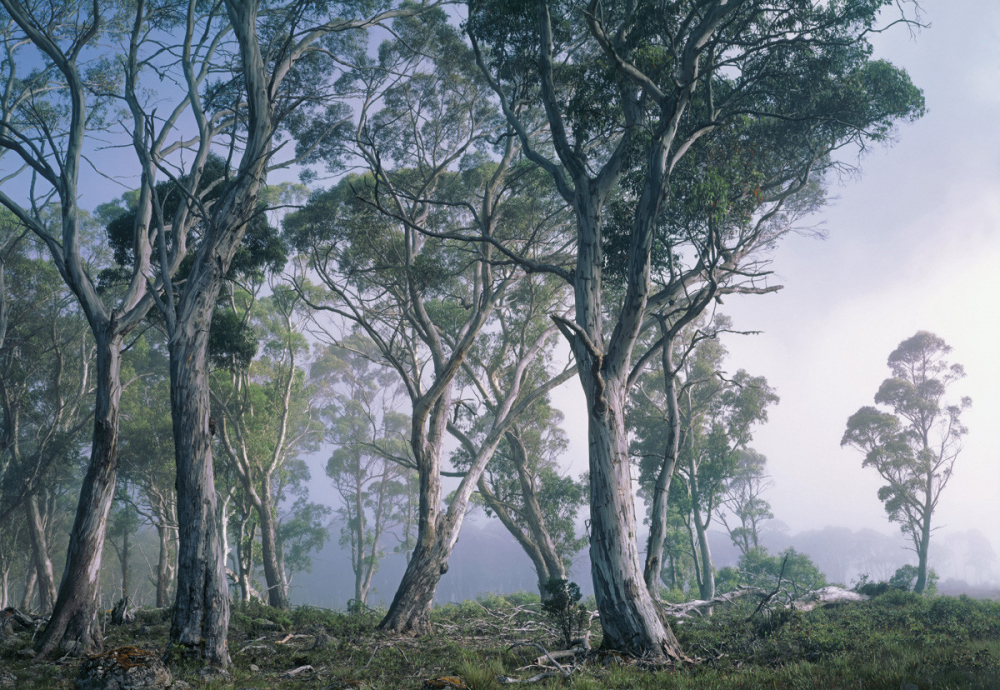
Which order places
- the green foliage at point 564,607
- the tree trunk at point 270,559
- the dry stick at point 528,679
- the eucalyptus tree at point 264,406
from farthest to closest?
Result: the eucalyptus tree at point 264,406
the tree trunk at point 270,559
the green foliage at point 564,607
the dry stick at point 528,679

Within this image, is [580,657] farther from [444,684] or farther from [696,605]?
[696,605]

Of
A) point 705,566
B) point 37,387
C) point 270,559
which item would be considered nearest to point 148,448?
point 37,387

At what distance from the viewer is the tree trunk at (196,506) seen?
19.3 ft

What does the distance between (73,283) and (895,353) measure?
3494 centimetres

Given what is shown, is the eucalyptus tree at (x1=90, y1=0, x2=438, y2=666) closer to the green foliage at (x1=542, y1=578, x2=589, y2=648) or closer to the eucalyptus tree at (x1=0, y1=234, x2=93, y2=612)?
the green foliage at (x1=542, y1=578, x2=589, y2=648)

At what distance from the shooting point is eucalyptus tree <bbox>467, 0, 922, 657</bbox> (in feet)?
22.2

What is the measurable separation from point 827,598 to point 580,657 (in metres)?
11.8

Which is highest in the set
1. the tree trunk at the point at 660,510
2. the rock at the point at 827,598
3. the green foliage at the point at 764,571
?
the tree trunk at the point at 660,510

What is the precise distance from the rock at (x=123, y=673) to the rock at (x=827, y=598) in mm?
13833

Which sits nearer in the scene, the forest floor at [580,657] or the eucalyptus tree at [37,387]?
the forest floor at [580,657]

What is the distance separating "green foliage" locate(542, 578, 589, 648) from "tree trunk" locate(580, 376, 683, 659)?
60 cm

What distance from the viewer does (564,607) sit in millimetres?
7094

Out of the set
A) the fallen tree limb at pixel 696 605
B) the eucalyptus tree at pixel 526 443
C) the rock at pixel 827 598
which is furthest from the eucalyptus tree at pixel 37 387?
the rock at pixel 827 598

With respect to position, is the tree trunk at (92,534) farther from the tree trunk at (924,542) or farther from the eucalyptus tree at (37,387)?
the tree trunk at (924,542)
